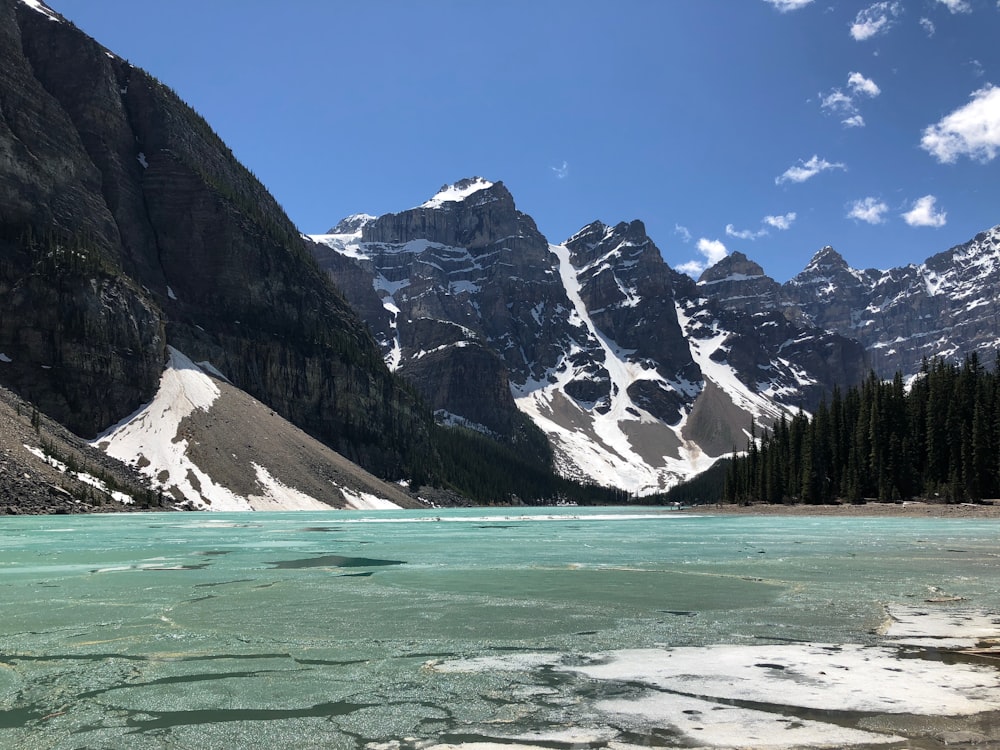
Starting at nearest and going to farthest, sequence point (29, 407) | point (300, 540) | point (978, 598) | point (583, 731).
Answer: point (583, 731), point (978, 598), point (300, 540), point (29, 407)

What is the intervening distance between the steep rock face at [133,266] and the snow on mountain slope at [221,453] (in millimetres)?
5948

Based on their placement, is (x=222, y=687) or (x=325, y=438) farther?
(x=325, y=438)

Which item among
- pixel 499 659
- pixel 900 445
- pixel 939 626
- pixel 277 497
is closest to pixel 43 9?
pixel 277 497

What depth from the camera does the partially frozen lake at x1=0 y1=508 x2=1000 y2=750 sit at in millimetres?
8000

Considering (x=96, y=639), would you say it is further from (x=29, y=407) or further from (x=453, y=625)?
(x=29, y=407)

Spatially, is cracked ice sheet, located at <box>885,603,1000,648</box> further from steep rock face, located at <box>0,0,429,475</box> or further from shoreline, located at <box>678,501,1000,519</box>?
steep rock face, located at <box>0,0,429,475</box>

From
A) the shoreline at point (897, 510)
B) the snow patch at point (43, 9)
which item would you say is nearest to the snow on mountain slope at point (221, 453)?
the shoreline at point (897, 510)

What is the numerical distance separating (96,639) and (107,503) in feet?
286

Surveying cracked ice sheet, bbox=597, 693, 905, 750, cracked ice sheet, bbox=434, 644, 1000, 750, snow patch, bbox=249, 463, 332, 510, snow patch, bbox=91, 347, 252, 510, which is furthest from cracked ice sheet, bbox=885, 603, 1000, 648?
snow patch, bbox=249, 463, 332, 510

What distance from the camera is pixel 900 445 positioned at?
9131 cm

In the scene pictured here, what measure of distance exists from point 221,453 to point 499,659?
11624 cm

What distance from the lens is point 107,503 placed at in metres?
89.2

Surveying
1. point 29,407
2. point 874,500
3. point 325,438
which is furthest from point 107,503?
point 874,500

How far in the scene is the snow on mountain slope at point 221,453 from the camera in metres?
111
